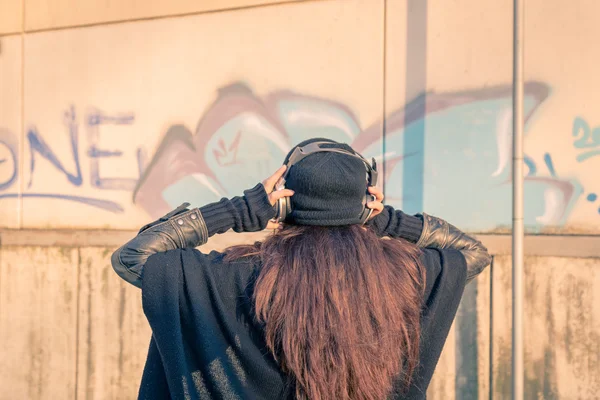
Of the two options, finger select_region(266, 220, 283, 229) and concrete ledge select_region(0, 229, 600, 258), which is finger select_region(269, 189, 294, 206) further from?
concrete ledge select_region(0, 229, 600, 258)

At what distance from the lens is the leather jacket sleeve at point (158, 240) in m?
1.70

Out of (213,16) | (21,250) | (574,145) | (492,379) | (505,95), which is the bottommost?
(492,379)

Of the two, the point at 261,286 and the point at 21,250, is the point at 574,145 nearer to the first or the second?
the point at 261,286

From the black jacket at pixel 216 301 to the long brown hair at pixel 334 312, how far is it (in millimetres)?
84

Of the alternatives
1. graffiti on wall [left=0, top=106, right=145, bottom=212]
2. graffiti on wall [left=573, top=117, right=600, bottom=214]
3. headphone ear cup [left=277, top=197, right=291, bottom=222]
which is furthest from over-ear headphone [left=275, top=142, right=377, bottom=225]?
graffiti on wall [left=0, top=106, right=145, bottom=212]

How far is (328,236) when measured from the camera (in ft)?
5.34

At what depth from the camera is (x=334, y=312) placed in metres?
1.54

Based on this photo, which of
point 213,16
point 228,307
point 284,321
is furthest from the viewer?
point 213,16

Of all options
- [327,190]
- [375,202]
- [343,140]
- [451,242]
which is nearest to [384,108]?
[343,140]

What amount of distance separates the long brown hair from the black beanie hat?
0.05 m

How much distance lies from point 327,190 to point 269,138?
9.84ft

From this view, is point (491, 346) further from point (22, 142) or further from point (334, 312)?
point (22, 142)

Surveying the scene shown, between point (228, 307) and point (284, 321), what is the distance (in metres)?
0.18

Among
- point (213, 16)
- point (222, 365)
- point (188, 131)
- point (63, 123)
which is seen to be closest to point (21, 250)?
point (63, 123)
